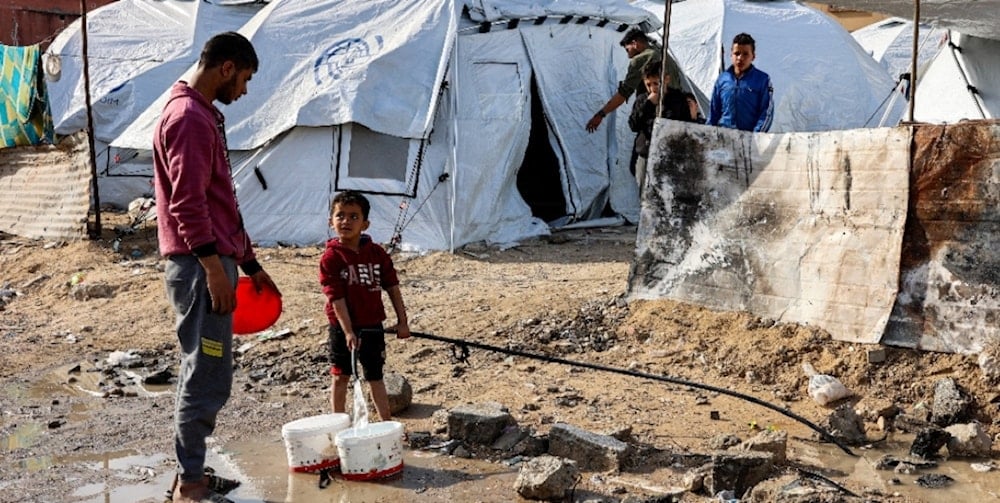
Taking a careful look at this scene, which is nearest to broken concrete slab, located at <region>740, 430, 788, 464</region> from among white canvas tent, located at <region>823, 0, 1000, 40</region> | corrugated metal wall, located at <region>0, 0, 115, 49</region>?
white canvas tent, located at <region>823, 0, 1000, 40</region>

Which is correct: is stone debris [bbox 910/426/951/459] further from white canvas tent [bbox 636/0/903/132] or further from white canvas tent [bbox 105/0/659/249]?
white canvas tent [bbox 636/0/903/132]

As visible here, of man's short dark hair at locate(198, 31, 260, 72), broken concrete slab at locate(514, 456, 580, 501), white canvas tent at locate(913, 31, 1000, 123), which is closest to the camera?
man's short dark hair at locate(198, 31, 260, 72)

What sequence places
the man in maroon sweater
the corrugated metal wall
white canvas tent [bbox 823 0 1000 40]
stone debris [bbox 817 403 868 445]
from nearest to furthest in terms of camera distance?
the man in maroon sweater < stone debris [bbox 817 403 868 445] < white canvas tent [bbox 823 0 1000 40] < the corrugated metal wall

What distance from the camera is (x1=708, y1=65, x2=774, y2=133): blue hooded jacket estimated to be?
7141mm

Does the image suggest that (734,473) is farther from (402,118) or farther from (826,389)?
(402,118)

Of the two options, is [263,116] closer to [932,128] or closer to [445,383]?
[445,383]

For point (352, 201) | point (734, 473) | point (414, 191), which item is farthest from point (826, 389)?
point (414, 191)

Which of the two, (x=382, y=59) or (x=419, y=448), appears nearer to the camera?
(x=419, y=448)

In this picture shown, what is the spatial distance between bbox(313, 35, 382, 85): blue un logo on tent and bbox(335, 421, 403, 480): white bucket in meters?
6.55

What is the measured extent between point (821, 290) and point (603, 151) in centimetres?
612

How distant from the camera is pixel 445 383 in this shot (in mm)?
5777

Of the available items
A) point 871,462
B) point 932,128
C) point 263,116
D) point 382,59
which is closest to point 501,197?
point 382,59

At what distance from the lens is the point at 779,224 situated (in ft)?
19.5

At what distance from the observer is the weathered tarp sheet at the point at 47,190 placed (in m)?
10.5
